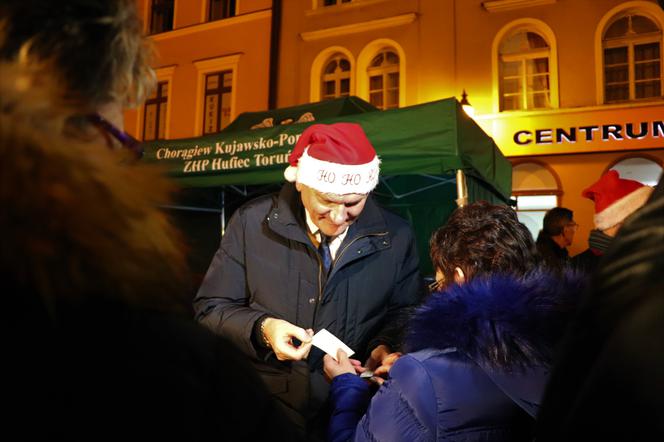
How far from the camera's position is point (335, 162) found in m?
2.29

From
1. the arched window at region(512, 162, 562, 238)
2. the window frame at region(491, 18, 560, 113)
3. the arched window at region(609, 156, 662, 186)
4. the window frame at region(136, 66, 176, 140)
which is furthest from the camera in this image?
the window frame at region(136, 66, 176, 140)

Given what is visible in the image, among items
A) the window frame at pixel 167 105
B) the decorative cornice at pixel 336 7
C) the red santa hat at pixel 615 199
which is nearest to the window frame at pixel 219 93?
the window frame at pixel 167 105

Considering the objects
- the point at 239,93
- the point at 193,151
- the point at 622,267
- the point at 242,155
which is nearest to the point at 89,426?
the point at 622,267

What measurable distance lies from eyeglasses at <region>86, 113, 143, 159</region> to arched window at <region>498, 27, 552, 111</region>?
11.0m

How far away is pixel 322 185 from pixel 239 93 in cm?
1145

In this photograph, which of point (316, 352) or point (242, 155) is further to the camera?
point (242, 155)

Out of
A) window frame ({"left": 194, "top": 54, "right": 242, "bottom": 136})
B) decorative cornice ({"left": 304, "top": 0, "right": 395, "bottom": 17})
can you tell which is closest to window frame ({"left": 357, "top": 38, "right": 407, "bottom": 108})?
decorative cornice ({"left": 304, "top": 0, "right": 395, "bottom": 17})

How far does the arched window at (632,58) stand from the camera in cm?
1012

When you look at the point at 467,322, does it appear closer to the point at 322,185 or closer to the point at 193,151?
the point at 322,185

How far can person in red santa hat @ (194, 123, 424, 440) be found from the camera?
6.81ft

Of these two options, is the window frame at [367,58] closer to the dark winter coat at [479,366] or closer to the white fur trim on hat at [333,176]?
the white fur trim on hat at [333,176]

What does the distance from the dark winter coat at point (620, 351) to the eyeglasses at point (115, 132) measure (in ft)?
2.18

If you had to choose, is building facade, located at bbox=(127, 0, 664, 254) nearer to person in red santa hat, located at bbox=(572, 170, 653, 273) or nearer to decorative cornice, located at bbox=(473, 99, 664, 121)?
decorative cornice, located at bbox=(473, 99, 664, 121)

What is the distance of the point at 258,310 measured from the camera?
7.10ft
